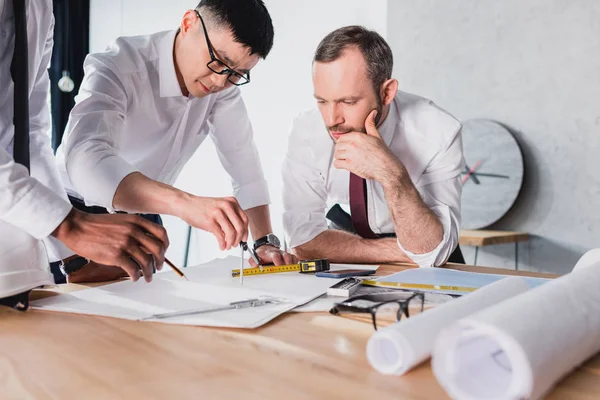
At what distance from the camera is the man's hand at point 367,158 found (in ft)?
5.59

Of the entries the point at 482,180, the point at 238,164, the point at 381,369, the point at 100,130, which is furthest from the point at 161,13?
the point at 381,369

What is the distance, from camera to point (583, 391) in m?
0.59

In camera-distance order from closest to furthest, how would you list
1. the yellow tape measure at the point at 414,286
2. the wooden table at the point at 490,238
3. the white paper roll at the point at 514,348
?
the white paper roll at the point at 514,348, the yellow tape measure at the point at 414,286, the wooden table at the point at 490,238

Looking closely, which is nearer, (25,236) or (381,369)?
(381,369)

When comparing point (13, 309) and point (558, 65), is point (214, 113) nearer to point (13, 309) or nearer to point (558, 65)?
point (13, 309)

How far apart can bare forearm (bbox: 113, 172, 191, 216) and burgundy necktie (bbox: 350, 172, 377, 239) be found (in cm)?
82

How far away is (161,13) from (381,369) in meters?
5.37

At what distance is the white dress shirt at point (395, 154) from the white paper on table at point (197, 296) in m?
0.62

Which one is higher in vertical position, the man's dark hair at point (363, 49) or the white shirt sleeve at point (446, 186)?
the man's dark hair at point (363, 49)

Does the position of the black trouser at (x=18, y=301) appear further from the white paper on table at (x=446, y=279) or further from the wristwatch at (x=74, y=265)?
the white paper on table at (x=446, y=279)

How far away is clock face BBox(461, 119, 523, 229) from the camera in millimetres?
3424

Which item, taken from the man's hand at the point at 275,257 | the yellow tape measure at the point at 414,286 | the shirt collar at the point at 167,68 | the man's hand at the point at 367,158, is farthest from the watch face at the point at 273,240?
the yellow tape measure at the point at 414,286

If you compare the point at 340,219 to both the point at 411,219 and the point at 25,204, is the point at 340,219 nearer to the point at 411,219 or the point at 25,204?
the point at 411,219

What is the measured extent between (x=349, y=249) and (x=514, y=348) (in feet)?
3.87
